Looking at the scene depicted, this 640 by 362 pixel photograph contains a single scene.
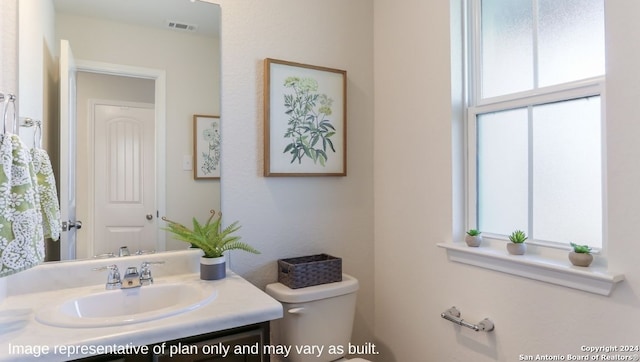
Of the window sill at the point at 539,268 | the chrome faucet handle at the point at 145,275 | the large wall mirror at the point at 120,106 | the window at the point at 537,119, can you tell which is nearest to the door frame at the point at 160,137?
the large wall mirror at the point at 120,106

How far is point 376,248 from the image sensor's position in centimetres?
203

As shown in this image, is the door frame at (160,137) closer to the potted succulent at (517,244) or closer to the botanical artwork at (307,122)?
the botanical artwork at (307,122)

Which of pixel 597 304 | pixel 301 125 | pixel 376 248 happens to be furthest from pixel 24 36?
pixel 597 304

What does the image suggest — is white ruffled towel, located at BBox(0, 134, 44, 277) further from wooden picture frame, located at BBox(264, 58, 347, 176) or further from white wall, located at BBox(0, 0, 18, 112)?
wooden picture frame, located at BBox(264, 58, 347, 176)

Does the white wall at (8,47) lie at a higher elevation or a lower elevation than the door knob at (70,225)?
higher

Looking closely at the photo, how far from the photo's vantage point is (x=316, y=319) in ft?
5.18

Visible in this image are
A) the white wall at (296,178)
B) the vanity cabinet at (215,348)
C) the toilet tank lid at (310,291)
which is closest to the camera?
the vanity cabinet at (215,348)

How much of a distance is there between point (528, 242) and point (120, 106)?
165 centimetres

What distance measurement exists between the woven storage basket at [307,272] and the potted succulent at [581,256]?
2.98 ft

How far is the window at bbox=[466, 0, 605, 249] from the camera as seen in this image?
1.22 meters

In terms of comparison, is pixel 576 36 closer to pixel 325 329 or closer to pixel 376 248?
pixel 376 248

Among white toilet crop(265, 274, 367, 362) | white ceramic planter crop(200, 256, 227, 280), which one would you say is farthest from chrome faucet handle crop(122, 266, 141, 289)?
white toilet crop(265, 274, 367, 362)

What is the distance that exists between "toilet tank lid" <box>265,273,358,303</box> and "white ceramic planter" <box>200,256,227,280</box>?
0.26 meters

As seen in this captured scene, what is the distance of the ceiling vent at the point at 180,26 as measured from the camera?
155 centimetres
